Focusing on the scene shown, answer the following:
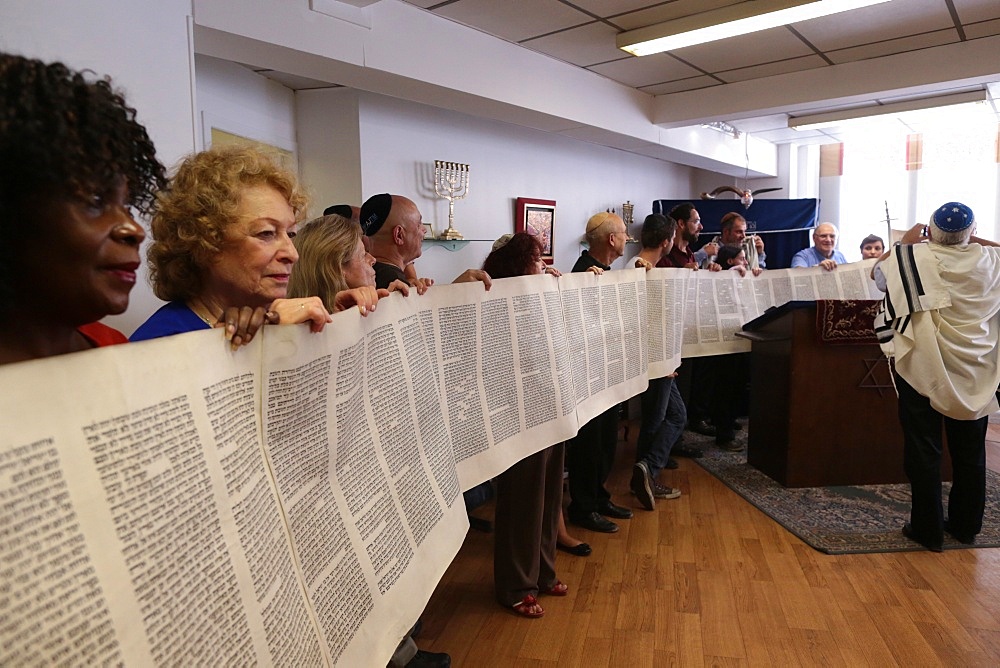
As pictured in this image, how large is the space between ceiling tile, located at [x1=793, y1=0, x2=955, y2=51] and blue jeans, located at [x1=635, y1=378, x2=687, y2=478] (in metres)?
2.82

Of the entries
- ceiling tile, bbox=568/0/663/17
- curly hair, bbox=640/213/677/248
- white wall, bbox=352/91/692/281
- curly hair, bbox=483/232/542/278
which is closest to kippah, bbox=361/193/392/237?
curly hair, bbox=483/232/542/278

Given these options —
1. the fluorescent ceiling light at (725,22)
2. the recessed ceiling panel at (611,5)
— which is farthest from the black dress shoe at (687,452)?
the recessed ceiling panel at (611,5)

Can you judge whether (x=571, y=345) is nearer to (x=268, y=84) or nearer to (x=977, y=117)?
(x=268, y=84)

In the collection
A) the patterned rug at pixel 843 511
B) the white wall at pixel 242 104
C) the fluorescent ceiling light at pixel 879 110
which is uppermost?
the fluorescent ceiling light at pixel 879 110

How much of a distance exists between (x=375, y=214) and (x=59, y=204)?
1.94m

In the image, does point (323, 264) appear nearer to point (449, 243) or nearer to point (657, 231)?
point (657, 231)

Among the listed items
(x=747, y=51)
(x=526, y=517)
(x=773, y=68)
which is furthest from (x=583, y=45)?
(x=526, y=517)

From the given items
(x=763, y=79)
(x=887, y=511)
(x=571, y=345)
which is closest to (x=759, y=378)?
(x=887, y=511)

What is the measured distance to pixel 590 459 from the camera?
10.9 ft

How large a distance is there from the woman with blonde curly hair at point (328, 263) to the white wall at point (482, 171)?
9.79 feet

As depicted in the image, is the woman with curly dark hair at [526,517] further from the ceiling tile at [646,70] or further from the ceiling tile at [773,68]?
the ceiling tile at [773,68]

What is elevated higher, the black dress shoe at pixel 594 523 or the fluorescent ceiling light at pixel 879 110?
the fluorescent ceiling light at pixel 879 110

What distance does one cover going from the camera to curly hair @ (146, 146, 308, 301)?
1.17 metres

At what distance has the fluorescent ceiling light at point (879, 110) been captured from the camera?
5.91 meters
